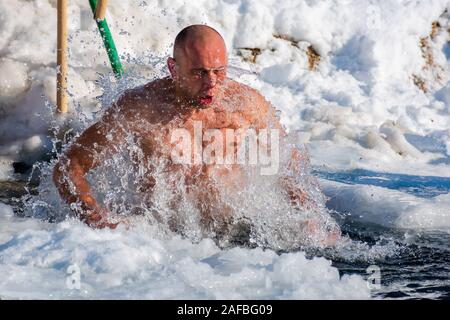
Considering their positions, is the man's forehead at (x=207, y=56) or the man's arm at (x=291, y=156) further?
the man's arm at (x=291, y=156)

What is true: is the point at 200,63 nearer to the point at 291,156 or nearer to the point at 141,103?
the point at 141,103

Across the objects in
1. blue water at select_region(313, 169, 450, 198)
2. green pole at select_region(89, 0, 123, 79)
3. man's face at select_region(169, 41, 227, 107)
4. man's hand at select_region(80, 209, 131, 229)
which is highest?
green pole at select_region(89, 0, 123, 79)

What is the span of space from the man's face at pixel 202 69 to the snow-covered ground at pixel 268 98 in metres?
0.30

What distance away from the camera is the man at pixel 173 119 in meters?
3.87

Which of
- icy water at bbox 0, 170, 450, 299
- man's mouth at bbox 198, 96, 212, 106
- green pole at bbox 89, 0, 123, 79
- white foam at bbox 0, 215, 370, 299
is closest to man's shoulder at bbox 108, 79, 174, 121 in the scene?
man's mouth at bbox 198, 96, 212, 106

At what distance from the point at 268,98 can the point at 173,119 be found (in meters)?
2.95

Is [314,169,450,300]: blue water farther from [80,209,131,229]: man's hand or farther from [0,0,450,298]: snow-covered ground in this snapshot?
[80,209,131,229]: man's hand

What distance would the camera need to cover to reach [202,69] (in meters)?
3.80

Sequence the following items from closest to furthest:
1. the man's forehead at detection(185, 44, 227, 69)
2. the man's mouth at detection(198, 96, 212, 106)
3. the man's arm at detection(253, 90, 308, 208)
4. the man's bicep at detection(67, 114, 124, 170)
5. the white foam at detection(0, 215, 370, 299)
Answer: the white foam at detection(0, 215, 370, 299) < the man's forehead at detection(185, 44, 227, 69) < the man's mouth at detection(198, 96, 212, 106) < the man's bicep at detection(67, 114, 124, 170) < the man's arm at detection(253, 90, 308, 208)

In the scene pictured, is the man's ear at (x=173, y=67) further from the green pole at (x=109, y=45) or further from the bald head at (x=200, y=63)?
the green pole at (x=109, y=45)

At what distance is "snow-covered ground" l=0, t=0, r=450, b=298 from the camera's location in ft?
9.90

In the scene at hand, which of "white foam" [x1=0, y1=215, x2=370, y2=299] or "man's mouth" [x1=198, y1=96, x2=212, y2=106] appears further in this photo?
"man's mouth" [x1=198, y1=96, x2=212, y2=106]

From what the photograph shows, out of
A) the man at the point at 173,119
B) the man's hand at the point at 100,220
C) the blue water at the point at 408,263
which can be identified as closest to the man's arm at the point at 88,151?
the man at the point at 173,119

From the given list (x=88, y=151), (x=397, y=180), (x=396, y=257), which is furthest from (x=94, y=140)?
(x=397, y=180)
